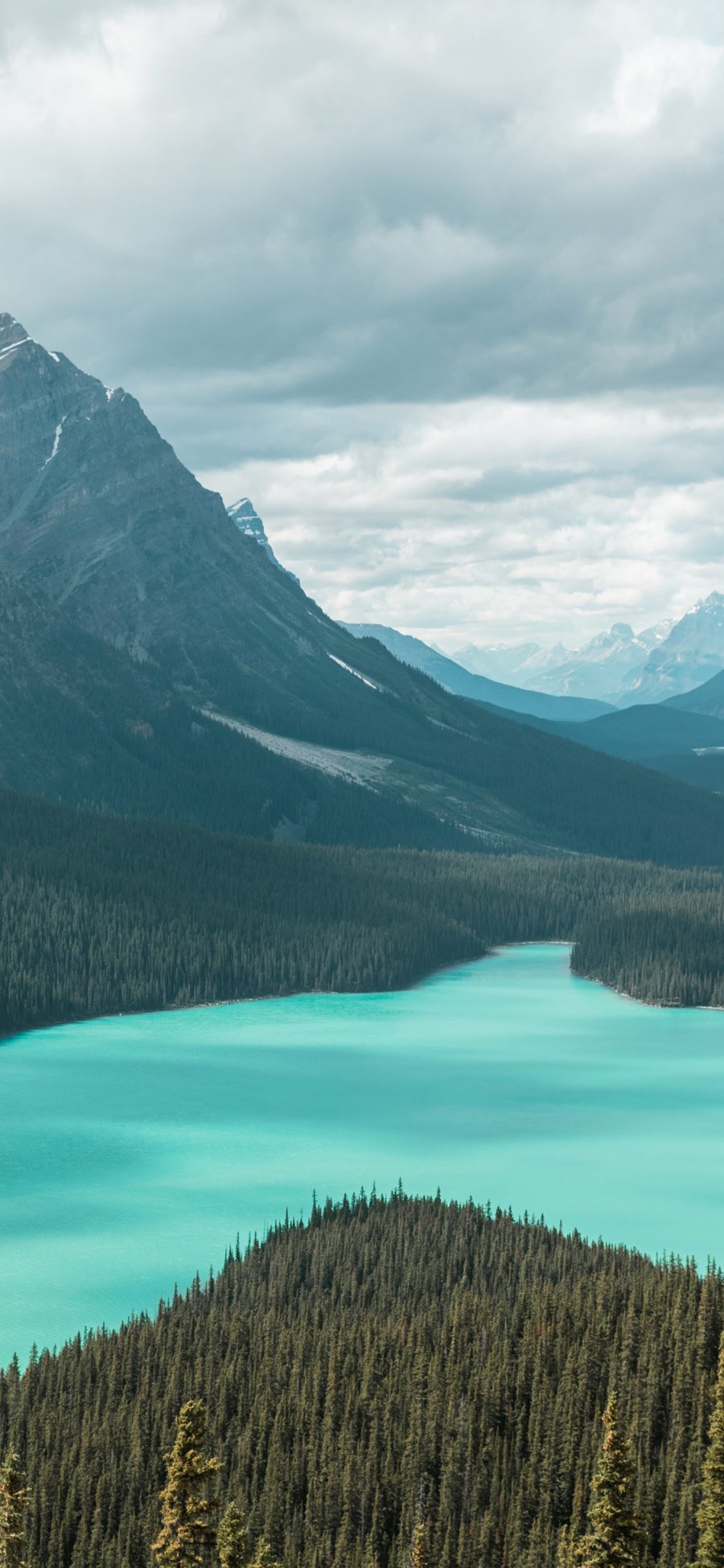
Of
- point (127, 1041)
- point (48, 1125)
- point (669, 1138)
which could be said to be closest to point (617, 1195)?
point (669, 1138)

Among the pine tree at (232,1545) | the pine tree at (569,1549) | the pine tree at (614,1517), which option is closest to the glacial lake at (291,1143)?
the pine tree at (569,1549)

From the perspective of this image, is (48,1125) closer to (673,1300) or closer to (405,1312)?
(405,1312)

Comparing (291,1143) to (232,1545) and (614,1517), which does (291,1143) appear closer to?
(614,1517)

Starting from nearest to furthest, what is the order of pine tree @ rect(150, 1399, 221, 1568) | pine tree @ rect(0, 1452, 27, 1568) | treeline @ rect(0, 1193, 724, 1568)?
1. pine tree @ rect(0, 1452, 27, 1568)
2. pine tree @ rect(150, 1399, 221, 1568)
3. treeline @ rect(0, 1193, 724, 1568)

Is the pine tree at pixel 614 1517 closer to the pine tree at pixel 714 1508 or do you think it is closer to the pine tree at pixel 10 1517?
the pine tree at pixel 714 1508

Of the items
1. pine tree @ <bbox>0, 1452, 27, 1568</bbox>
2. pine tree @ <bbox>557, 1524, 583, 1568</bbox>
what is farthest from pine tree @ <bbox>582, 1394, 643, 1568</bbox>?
pine tree @ <bbox>0, 1452, 27, 1568</bbox>

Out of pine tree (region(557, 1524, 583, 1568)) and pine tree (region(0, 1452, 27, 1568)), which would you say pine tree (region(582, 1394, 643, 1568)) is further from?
pine tree (region(0, 1452, 27, 1568))
